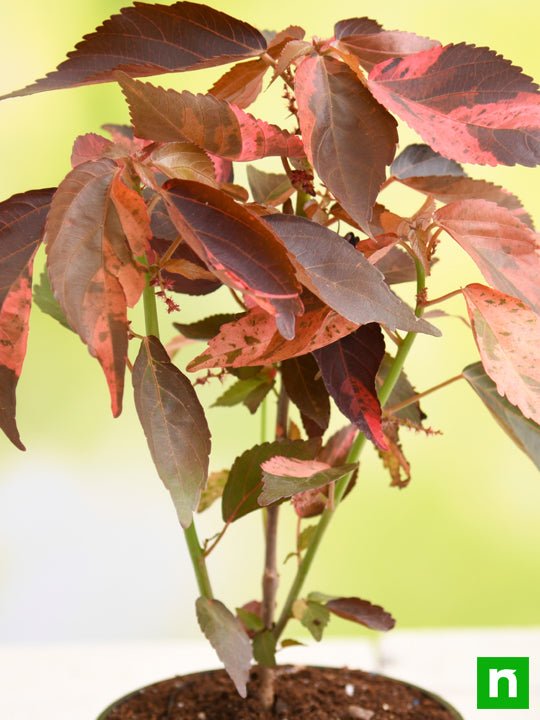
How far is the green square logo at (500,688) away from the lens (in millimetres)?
952

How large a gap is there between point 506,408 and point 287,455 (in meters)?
0.14

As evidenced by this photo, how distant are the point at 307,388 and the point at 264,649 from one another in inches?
7.6

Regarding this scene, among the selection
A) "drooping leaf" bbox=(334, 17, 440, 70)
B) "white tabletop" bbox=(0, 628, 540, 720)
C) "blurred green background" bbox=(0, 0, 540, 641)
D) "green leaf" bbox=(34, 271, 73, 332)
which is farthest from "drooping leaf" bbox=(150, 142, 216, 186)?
"blurred green background" bbox=(0, 0, 540, 641)

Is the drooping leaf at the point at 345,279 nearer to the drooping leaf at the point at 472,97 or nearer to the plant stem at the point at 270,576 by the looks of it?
the drooping leaf at the point at 472,97

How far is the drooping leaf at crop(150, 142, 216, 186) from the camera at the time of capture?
503 mm

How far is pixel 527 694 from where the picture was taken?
0.97 m

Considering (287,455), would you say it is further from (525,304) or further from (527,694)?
(527,694)

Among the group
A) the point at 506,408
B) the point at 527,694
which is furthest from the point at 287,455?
the point at 527,694


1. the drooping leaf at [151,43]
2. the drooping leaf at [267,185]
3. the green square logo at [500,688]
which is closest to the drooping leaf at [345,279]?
the drooping leaf at [151,43]

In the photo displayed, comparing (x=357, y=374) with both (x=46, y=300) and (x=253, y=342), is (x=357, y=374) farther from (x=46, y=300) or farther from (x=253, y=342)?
(x=46, y=300)

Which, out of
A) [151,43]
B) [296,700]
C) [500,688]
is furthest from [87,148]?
[500,688]

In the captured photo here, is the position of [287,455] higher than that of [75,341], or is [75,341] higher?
[75,341]

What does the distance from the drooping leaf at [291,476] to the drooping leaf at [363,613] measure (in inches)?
6.5

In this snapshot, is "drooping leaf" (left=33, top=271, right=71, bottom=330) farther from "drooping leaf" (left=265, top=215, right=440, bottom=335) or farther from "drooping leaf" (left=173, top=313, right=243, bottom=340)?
"drooping leaf" (left=265, top=215, right=440, bottom=335)
